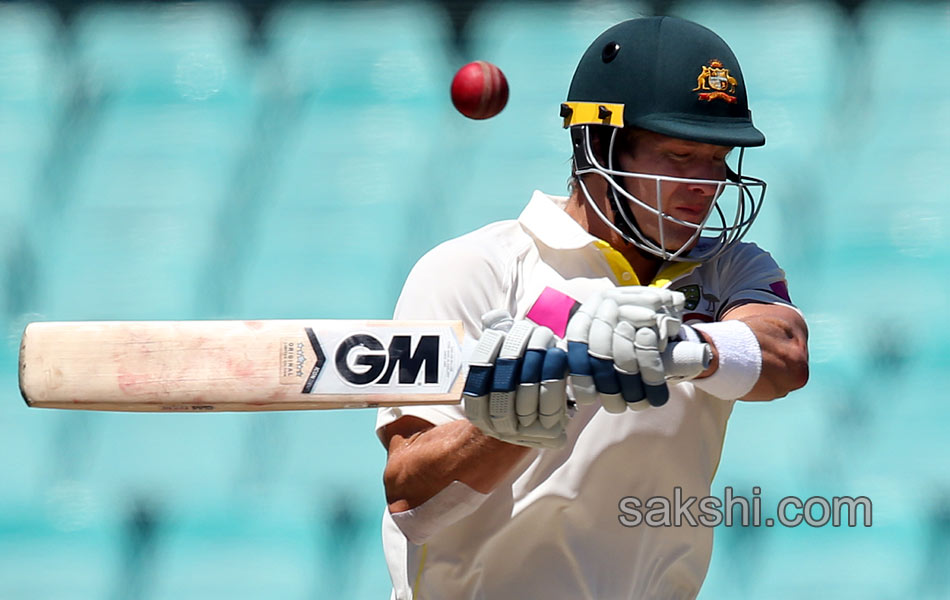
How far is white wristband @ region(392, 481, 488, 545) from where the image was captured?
166 centimetres

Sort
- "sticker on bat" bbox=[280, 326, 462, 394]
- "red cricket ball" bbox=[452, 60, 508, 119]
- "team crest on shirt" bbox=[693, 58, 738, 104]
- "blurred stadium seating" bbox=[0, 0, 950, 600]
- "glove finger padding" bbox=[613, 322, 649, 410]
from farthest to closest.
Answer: "blurred stadium seating" bbox=[0, 0, 950, 600] → "red cricket ball" bbox=[452, 60, 508, 119] → "team crest on shirt" bbox=[693, 58, 738, 104] → "sticker on bat" bbox=[280, 326, 462, 394] → "glove finger padding" bbox=[613, 322, 649, 410]

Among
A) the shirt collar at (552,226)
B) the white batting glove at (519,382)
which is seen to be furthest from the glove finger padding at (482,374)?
the shirt collar at (552,226)

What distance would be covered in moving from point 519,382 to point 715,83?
1.82 ft

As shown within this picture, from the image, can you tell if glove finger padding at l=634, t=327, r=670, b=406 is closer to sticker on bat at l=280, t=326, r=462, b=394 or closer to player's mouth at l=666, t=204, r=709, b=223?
sticker on bat at l=280, t=326, r=462, b=394

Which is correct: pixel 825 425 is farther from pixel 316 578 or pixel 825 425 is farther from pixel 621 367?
pixel 621 367

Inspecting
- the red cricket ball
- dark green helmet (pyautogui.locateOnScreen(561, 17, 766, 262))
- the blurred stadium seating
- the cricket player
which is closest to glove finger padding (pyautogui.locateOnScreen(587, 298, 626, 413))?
the cricket player

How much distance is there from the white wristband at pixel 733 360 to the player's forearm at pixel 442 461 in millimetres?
238

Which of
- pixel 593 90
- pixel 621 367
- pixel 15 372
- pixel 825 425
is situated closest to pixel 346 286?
pixel 15 372

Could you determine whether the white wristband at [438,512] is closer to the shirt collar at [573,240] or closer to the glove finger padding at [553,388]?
the glove finger padding at [553,388]

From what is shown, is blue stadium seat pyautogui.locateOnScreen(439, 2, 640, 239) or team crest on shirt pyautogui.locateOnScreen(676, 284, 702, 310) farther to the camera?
blue stadium seat pyautogui.locateOnScreen(439, 2, 640, 239)

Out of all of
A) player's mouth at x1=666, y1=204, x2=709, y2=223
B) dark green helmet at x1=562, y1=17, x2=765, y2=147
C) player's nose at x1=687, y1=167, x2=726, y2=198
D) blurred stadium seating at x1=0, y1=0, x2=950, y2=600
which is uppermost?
dark green helmet at x1=562, y1=17, x2=765, y2=147

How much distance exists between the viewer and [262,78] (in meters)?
3.39

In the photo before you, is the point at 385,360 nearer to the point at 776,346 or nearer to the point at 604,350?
the point at 604,350

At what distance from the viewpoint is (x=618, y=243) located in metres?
1.86
